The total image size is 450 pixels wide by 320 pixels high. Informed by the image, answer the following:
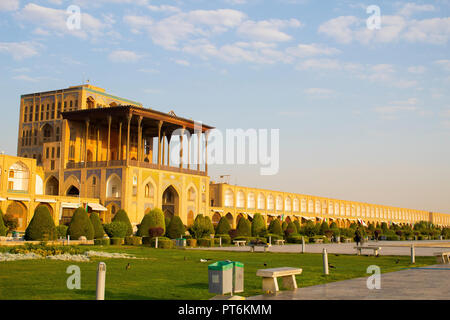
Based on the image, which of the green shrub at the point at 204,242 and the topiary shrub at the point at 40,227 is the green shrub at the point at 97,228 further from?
the green shrub at the point at 204,242

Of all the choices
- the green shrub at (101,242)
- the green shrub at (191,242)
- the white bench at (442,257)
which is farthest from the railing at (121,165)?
the white bench at (442,257)

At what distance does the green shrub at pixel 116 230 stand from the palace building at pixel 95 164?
831cm

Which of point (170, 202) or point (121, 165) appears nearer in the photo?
point (121, 165)

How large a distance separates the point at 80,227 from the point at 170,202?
19980 mm

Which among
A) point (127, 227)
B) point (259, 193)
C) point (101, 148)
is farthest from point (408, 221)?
point (127, 227)

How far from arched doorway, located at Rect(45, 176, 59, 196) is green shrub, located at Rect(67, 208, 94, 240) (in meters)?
19.7

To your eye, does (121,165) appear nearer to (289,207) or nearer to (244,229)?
(244,229)

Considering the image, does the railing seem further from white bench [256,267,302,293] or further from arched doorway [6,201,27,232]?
white bench [256,267,302,293]

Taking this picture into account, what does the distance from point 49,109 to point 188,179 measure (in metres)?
18.3

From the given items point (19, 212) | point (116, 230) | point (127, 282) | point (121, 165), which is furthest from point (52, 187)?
point (127, 282)

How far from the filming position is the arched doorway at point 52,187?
53013 mm

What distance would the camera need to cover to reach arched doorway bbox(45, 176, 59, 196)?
53013mm

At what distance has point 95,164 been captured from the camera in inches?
1965
